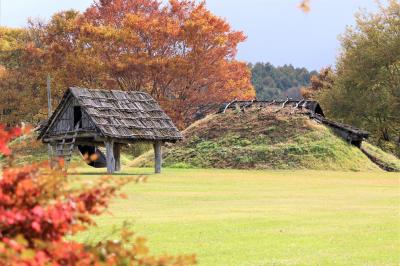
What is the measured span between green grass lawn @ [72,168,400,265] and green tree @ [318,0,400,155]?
3207 centimetres

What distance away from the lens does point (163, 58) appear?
53.6 metres

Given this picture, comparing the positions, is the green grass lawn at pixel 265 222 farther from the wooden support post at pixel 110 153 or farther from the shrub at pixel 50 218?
the wooden support post at pixel 110 153

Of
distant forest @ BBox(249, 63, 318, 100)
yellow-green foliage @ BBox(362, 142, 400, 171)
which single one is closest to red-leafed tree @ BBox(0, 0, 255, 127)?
yellow-green foliage @ BBox(362, 142, 400, 171)

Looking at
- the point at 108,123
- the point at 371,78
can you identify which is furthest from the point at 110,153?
the point at 371,78

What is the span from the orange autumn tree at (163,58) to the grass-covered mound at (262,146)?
13.1 ft

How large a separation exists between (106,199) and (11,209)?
63 centimetres

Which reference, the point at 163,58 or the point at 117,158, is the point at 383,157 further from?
the point at 117,158

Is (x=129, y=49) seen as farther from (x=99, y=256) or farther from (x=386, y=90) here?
(x=99, y=256)

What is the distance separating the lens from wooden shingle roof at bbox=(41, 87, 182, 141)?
116ft

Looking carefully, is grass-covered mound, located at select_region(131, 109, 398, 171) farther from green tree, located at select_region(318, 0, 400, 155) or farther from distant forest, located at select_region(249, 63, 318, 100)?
distant forest, located at select_region(249, 63, 318, 100)

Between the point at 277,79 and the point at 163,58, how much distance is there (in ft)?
291

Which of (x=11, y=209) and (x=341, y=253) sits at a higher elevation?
(x=11, y=209)

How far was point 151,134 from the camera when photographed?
36.4 meters

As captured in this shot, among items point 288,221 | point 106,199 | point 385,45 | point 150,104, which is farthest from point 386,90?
point 106,199
